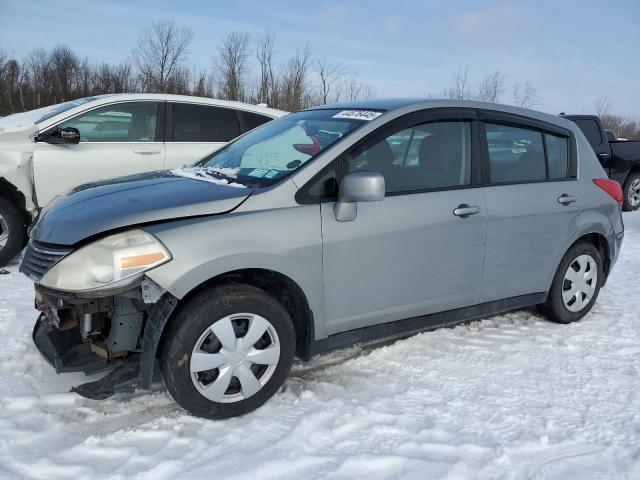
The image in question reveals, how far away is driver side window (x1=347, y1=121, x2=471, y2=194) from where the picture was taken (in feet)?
10.5

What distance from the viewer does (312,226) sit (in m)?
2.89

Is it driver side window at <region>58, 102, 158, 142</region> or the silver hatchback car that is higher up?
driver side window at <region>58, 102, 158, 142</region>

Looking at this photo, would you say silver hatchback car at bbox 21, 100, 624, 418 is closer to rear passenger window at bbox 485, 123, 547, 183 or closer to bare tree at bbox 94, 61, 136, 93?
rear passenger window at bbox 485, 123, 547, 183

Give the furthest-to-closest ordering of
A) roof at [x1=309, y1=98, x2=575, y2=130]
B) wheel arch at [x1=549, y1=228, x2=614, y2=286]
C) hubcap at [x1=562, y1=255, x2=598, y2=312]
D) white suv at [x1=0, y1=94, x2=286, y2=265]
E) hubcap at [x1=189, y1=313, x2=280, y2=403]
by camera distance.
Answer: white suv at [x1=0, y1=94, x2=286, y2=265] → hubcap at [x1=562, y1=255, x2=598, y2=312] → wheel arch at [x1=549, y1=228, x2=614, y2=286] → roof at [x1=309, y1=98, x2=575, y2=130] → hubcap at [x1=189, y1=313, x2=280, y2=403]

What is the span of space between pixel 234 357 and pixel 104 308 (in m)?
0.68

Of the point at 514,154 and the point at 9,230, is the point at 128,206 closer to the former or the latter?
the point at 514,154

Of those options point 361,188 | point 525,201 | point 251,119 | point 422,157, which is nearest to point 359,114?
point 422,157

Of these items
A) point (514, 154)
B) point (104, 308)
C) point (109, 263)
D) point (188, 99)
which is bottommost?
point (104, 308)

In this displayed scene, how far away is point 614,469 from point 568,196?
221cm

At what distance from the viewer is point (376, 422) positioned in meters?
2.78

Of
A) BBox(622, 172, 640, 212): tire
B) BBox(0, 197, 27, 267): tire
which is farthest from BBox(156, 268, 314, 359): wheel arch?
BBox(622, 172, 640, 212): tire

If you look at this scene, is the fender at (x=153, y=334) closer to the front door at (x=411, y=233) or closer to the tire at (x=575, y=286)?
the front door at (x=411, y=233)

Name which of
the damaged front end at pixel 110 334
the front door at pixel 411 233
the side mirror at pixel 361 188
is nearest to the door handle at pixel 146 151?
the damaged front end at pixel 110 334

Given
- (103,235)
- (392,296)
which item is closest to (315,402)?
(392,296)
